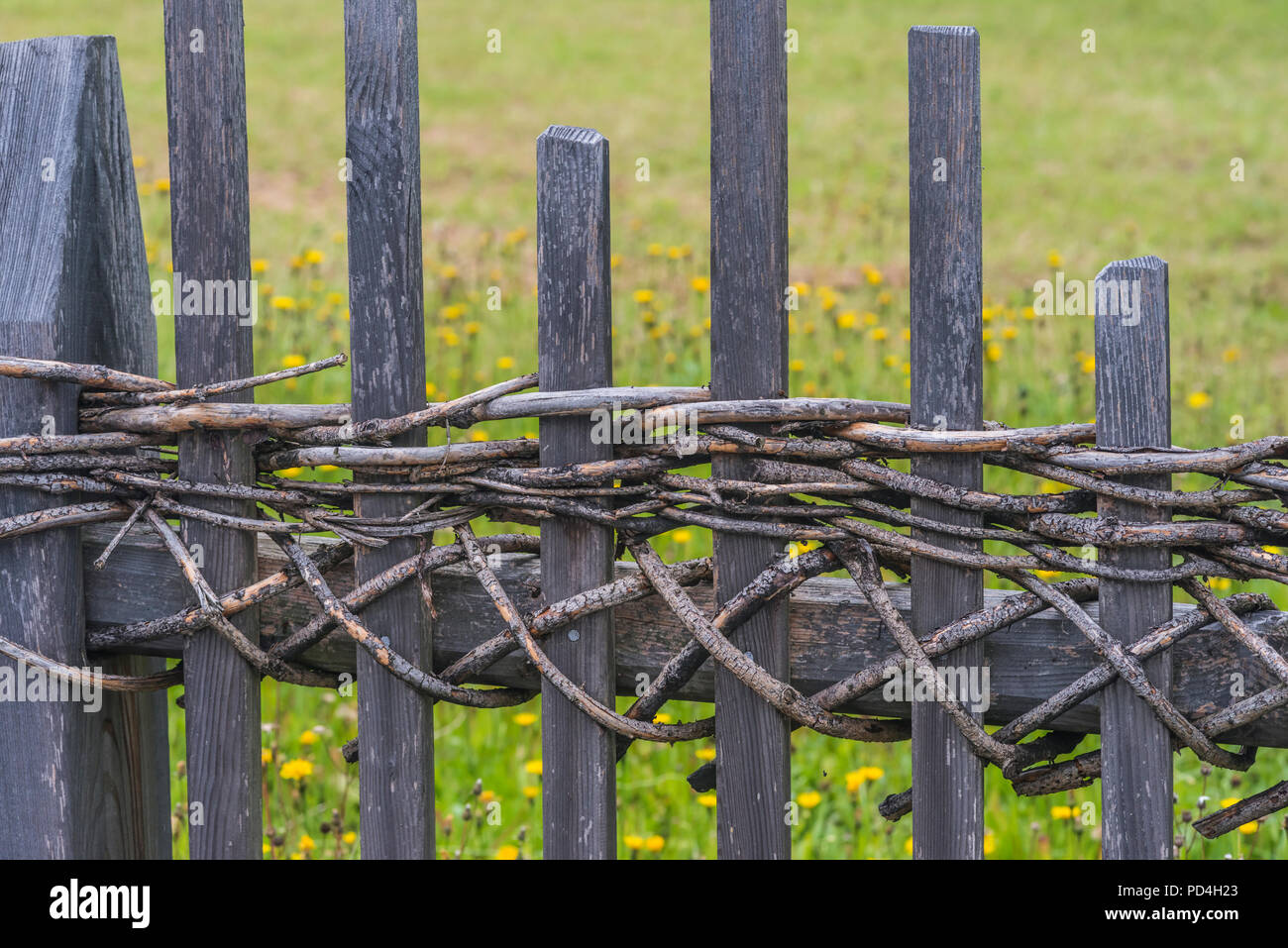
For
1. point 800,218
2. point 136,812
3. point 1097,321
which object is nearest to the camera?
point 1097,321

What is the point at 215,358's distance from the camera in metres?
1.70

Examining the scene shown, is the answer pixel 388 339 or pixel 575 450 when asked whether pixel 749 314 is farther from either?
pixel 388 339

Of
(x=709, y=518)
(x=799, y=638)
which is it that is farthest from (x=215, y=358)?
(x=799, y=638)

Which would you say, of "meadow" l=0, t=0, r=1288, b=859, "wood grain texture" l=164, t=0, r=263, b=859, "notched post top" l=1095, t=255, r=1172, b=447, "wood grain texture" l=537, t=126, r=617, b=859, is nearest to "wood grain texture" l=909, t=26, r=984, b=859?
"notched post top" l=1095, t=255, r=1172, b=447

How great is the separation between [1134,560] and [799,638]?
0.42 meters

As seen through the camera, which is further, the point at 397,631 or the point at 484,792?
the point at 484,792

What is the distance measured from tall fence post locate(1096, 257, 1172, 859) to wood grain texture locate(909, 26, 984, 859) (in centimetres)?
15

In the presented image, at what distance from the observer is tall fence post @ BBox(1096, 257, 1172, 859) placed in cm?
145

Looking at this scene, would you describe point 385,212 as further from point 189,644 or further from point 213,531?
point 189,644

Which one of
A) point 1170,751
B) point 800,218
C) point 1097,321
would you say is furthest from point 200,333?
point 800,218

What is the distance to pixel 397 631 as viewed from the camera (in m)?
1.70

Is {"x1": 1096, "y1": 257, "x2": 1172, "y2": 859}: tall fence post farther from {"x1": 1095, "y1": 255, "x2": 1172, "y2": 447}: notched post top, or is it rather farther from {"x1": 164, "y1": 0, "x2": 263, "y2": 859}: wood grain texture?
{"x1": 164, "y1": 0, "x2": 263, "y2": 859}: wood grain texture

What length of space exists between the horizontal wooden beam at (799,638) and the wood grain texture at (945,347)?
0.07 metres
